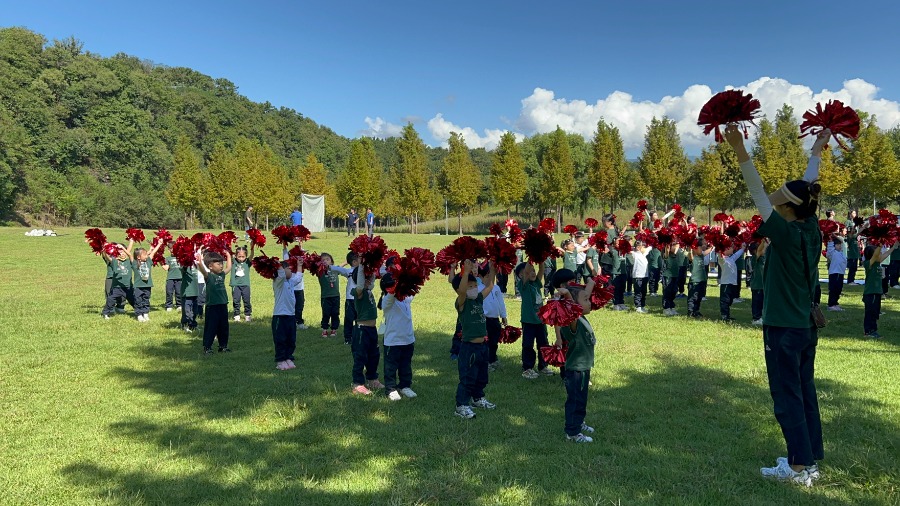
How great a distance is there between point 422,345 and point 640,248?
785 centimetres

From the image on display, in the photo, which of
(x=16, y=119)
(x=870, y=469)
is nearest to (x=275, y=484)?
(x=870, y=469)

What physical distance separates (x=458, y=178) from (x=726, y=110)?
5151 centimetres

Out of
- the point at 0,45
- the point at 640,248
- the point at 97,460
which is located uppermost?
the point at 0,45

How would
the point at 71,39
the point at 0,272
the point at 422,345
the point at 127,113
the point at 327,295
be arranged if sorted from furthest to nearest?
1. the point at 71,39
2. the point at 127,113
3. the point at 0,272
4. the point at 327,295
5. the point at 422,345

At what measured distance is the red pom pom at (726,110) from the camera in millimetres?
4113

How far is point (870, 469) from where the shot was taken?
487 cm

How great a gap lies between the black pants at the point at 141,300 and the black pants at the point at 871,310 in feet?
53.2

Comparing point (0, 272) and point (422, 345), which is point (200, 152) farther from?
point (422, 345)

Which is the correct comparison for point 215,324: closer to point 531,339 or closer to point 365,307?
point 365,307

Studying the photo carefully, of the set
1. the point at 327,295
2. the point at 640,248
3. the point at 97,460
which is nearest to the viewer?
the point at 97,460

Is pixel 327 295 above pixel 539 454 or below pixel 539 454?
above

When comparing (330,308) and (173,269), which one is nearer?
(330,308)

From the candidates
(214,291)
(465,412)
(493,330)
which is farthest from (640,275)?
(214,291)

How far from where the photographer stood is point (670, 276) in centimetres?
1460
